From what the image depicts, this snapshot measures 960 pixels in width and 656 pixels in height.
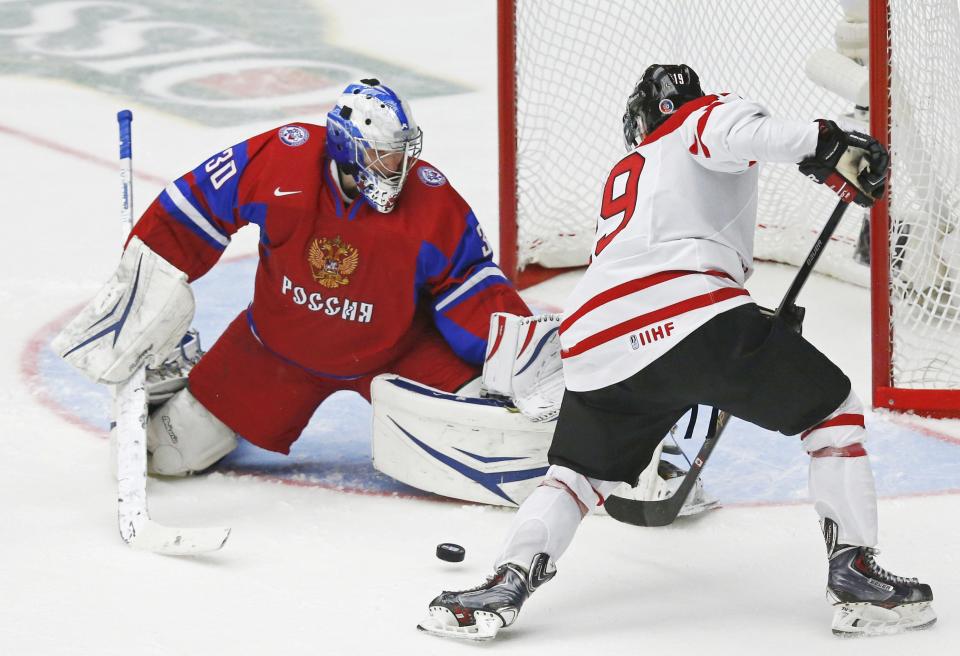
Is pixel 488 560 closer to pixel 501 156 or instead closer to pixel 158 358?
pixel 158 358

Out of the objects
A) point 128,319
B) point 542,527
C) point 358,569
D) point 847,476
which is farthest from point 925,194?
point 128,319

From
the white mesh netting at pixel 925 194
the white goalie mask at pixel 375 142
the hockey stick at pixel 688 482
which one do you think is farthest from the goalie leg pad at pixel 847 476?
the white mesh netting at pixel 925 194

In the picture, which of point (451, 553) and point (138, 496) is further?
point (138, 496)

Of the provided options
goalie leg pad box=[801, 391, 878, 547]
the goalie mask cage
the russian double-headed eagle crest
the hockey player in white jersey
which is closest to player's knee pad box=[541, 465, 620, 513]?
the hockey player in white jersey

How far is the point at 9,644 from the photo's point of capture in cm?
268

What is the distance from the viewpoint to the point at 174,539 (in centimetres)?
313

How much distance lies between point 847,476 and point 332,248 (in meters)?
1.26

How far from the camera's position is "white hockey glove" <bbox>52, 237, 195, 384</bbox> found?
3.37m

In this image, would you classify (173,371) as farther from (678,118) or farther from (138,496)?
(678,118)

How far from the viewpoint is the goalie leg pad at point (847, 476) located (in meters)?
2.77

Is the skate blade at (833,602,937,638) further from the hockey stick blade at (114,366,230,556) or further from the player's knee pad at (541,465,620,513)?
the hockey stick blade at (114,366,230,556)

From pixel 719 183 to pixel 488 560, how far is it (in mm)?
947

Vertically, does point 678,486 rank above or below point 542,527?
below

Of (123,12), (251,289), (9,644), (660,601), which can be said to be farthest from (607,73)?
(123,12)
